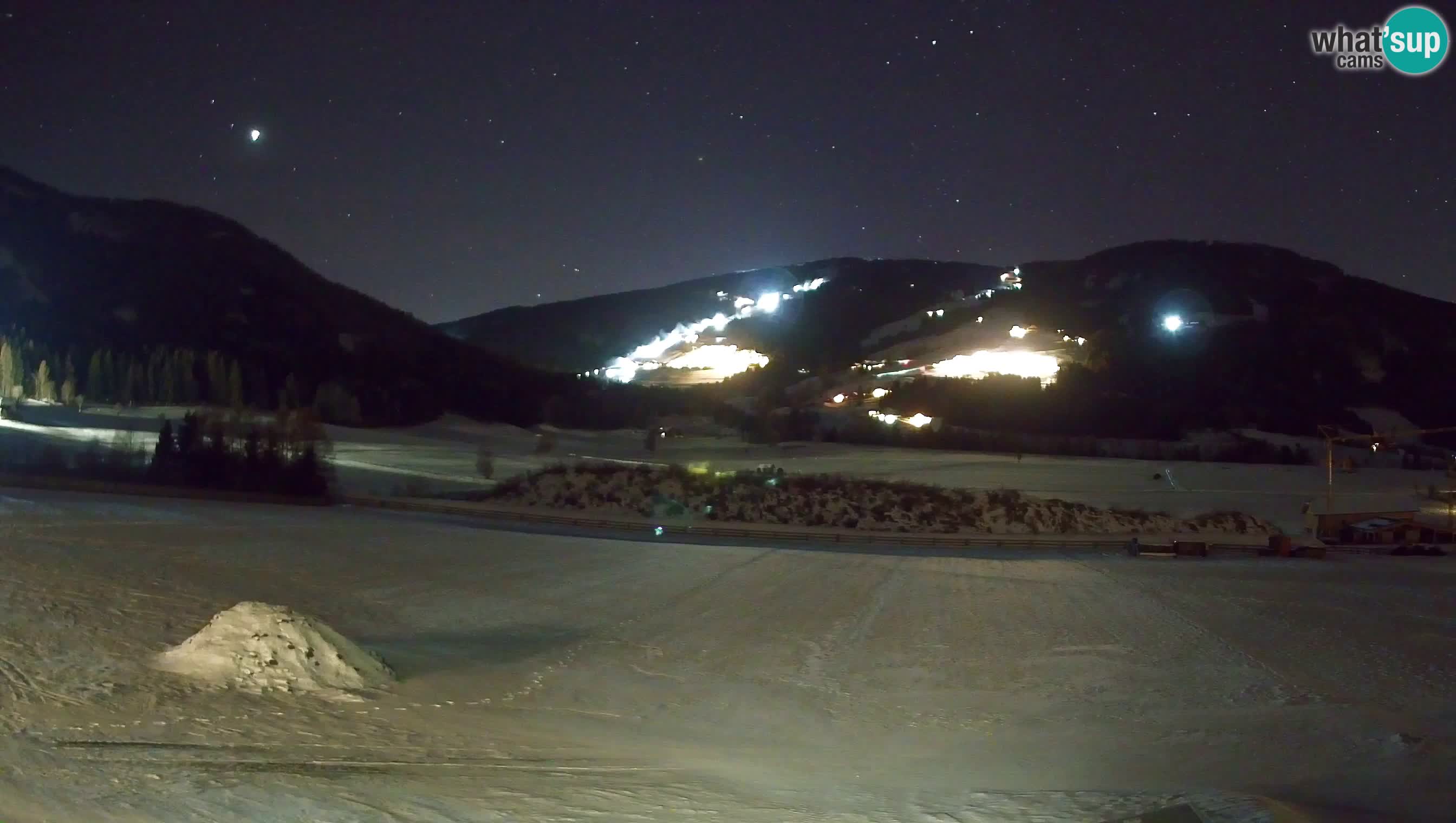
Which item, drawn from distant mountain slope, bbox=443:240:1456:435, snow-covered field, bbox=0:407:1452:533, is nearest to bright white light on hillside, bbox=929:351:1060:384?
distant mountain slope, bbox=443:240:1456:435

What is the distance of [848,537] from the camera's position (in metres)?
29.3

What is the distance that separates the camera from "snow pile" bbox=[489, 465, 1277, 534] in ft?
106

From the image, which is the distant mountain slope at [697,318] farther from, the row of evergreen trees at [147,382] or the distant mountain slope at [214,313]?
the row of evergreen trees at [147,382]

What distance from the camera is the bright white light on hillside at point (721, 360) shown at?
12294cm

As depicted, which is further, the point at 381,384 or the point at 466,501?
the point at 381,384

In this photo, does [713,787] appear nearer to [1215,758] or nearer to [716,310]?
[1215,758]

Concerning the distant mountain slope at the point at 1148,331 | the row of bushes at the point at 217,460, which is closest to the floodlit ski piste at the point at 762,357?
the distant mountain slope at the point at 1148,331

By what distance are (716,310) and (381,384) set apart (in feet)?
318

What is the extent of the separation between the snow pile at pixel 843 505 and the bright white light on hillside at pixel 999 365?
2191 inches

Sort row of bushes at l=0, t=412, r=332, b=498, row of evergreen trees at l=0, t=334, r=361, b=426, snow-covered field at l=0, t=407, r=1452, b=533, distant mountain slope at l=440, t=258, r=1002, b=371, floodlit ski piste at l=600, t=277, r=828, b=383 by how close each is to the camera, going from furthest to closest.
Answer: distant mountain slope at l=440, t=258, r=1002, b=371 < floodlit ski piste at l=600, t=277, r=828, b=383 < row of evergreen trees at l=0, t=334, r=361, b=426 < snow-covered field at l=0, t=407, r=1452, b=533 < row of bushes at l=0, t=412, r=332, b=498

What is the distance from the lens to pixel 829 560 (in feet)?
80.8

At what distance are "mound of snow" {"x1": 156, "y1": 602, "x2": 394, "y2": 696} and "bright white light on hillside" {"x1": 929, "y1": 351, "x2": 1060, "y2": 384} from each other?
270ft

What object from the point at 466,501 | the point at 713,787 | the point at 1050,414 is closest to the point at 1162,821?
the point at 713,787

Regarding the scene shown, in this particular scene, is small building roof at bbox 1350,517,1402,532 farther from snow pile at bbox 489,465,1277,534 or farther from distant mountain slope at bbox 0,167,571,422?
distant mountain slope at bbox 0,167,571,422
